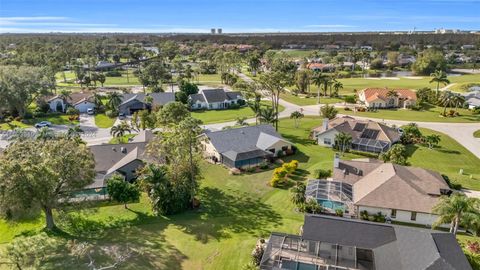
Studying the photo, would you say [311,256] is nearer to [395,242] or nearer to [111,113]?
[395,242]

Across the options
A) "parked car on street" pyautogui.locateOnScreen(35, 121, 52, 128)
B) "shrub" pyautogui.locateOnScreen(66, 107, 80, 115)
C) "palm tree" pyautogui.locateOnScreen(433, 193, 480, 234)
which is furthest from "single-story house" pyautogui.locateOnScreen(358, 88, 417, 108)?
"parked car on street" pyautogui.locateOnScreen(35, 121, 52, 128)

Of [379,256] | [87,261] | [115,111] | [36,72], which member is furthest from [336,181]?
[36,72]

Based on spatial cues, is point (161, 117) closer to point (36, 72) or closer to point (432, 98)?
point (36, 72)

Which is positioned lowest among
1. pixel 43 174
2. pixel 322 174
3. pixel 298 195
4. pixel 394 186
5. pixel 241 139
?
pixel 298 195

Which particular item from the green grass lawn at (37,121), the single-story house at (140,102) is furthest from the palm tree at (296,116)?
the green grass lawn at (37,121)

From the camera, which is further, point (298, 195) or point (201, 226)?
point (298, 195)

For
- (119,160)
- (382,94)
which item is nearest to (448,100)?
(382,94)

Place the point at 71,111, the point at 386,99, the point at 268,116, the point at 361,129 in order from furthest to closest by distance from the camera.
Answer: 1. the point at 386,99
2. the point at 71,111
3. the point at 268,116
4. the point at 361,129
